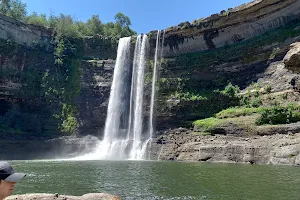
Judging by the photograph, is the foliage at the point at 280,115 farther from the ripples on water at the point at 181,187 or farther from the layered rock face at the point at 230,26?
the layered rock face at the point at 230,26

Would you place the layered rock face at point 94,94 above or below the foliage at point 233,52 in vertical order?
below

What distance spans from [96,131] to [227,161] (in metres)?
21.9

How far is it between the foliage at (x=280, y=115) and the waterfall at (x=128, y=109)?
45.2 feet

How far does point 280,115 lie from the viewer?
31547 mm

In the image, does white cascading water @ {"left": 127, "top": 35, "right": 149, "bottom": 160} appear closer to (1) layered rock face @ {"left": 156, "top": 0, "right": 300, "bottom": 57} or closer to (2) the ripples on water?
(1) layered rock face @ {"left": 156, "top": 0, "right": 300, "bottom": 57}

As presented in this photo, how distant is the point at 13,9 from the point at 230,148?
56.6 meters

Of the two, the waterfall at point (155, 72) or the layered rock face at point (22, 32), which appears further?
the layered rock face at point (22, 32)

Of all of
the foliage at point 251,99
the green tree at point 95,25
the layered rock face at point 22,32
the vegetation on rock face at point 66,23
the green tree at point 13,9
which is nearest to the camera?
the foliage at point 251,99

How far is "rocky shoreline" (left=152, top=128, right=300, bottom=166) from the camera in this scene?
26.4 metres

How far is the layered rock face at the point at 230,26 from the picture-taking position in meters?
44.9

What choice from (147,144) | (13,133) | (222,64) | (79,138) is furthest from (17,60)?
(222,64)

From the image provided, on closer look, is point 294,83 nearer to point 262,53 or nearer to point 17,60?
point 262,53

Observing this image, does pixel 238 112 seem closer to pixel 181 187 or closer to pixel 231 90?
pixel 231 90

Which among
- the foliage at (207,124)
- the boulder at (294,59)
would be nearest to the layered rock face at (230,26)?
the foliage at (207,124)
